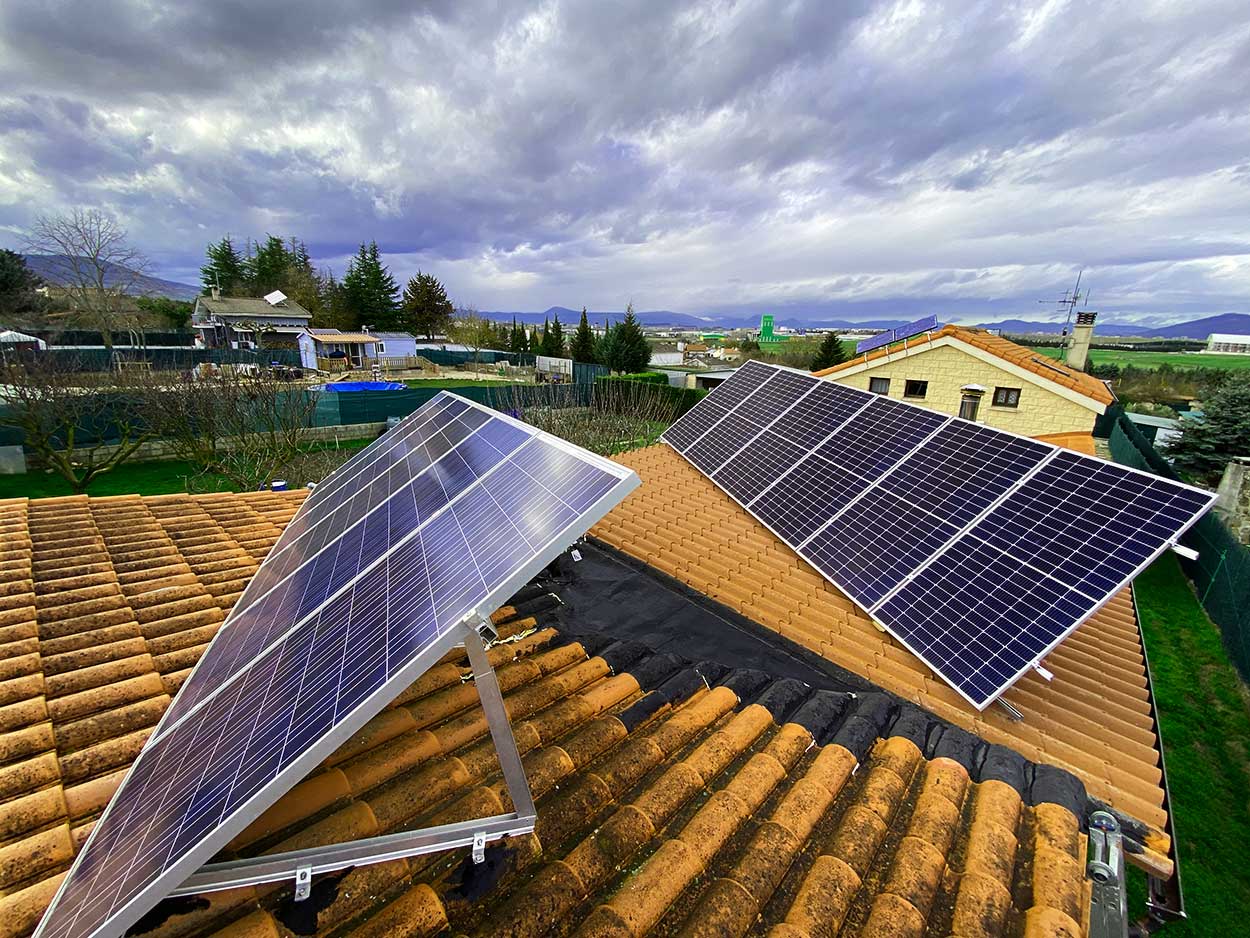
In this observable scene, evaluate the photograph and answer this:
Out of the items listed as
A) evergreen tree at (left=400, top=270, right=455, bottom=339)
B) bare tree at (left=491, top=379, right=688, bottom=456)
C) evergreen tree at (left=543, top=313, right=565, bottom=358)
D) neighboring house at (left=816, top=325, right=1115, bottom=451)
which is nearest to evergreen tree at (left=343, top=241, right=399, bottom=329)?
evergreen tree at (left=400, top=270, right=455, bottom=339)

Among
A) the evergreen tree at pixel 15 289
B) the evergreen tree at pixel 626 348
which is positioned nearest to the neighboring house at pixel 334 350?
the evergreen tree at pixel 15 289

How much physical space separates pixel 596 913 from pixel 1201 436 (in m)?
31.2

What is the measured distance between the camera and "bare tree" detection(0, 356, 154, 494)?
18.5 m

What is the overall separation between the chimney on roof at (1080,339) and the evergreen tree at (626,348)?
32658 millimetres

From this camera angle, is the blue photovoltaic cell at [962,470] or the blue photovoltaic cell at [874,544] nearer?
the blue photovoltaic cell at [874,544]

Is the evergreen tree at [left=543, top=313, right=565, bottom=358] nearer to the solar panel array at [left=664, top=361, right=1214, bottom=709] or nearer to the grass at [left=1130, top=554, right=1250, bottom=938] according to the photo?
the solar panel array at [left=664, top=361, right=1214, bottom=709]

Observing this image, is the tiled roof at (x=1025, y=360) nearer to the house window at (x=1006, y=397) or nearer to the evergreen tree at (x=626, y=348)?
the house window at (x=1006, y=397)

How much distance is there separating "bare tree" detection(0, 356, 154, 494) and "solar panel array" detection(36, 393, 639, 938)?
21688 millimetres

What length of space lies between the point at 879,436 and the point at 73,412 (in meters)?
28.1

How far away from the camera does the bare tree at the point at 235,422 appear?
1822 cm

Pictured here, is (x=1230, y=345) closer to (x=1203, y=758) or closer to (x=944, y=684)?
(x=1203, y=758)

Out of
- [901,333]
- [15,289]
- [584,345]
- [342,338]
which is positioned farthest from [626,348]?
[15,289]

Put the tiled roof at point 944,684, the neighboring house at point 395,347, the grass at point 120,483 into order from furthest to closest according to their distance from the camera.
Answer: the neighboring house at point 395,347, the grass at point 120,483, the tiled roof at point 944,684

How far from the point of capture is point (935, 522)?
6180 millimetres
